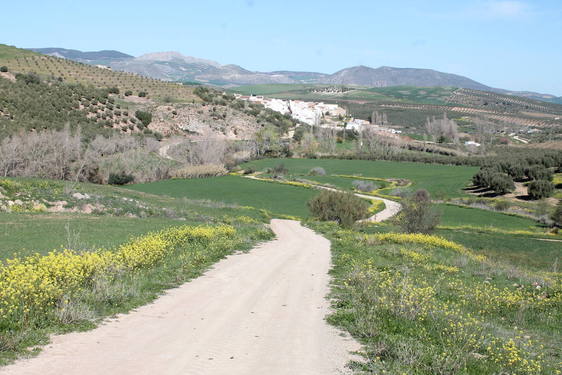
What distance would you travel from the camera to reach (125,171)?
69.3 metres

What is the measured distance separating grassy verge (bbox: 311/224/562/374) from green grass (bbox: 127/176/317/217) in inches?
1413

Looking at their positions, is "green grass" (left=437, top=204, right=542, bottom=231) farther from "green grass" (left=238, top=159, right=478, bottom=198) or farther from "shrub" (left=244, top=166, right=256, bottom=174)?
"shrub" (left=244, top=166, right=256, bottom=174)

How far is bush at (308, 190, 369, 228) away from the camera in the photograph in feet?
135

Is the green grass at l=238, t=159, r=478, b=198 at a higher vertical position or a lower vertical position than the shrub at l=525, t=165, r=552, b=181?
lower

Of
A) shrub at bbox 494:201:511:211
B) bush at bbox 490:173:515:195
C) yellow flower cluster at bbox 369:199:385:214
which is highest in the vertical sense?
bush at bbox 490:173:515:195

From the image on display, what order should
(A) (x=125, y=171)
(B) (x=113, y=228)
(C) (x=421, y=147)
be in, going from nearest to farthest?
(B) (x=113, y=228), (A) (x=125, y=171), (C) (x=421, y=147)

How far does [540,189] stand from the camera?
63.9 m

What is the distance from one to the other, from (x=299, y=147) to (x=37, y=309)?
10639 cm

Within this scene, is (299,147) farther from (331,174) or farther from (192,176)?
(192,176)

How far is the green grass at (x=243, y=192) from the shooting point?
5641 centimetres

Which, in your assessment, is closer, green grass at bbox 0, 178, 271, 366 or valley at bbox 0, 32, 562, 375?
valley at bbox 0, 32, 562, 375

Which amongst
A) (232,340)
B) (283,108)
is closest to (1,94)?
(232,340)

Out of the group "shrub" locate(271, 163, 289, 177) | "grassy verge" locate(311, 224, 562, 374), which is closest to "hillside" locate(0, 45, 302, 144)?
"shrub" locate(271, 163, 289, 177)

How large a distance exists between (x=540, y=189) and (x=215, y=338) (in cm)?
6431
